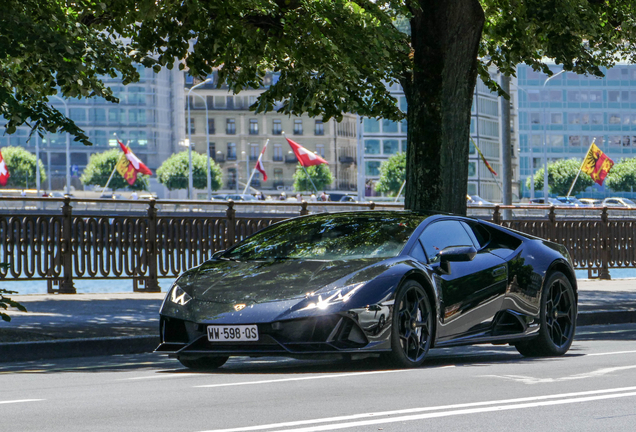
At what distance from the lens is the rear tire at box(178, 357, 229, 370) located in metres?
Answer: 9.12

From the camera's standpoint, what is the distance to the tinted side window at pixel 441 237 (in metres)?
9.36

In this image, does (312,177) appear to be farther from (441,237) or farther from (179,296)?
(179,296)

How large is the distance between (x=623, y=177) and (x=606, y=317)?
11912cm

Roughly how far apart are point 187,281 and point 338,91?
29.1 ft

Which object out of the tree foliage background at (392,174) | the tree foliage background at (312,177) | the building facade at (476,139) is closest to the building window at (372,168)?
the building facade at (476,139)

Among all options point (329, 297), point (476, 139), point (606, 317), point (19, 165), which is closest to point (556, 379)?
point (329, 297)

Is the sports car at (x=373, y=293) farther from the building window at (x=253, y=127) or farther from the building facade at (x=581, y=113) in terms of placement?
the building window at (x=253, y=127)

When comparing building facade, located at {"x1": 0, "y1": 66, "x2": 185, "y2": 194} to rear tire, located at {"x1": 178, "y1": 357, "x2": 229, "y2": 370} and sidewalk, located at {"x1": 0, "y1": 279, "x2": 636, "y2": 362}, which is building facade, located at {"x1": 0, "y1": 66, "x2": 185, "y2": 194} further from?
rear tire, located at {"x1": 178, "y1": 357, "x2": 229, "y2": 370}

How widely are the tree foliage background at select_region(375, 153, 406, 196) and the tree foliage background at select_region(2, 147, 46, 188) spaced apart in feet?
127

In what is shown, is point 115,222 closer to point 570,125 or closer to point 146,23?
point 146,23

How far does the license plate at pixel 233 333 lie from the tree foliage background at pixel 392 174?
383ft

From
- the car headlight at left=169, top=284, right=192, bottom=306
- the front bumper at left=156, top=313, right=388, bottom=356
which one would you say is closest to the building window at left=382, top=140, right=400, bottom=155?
the car headlight at left=169, top=284, right=192, bottom=306

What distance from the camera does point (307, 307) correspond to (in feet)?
26.8

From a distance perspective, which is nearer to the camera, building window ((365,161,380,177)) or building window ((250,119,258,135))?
building window ((365,161,380,177))
